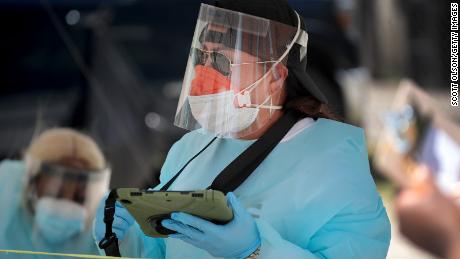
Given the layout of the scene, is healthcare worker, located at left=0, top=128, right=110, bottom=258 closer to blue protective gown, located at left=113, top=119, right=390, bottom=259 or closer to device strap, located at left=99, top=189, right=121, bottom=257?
device strap, located at left=99, top=189, right=121, bottom=257

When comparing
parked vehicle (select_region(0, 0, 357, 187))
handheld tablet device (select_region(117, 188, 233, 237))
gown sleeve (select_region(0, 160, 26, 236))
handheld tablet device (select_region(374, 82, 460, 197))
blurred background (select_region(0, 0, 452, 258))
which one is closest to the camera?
handheld tablet device (select_region(117, 188, 233, 237))

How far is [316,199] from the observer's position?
76.7 inches

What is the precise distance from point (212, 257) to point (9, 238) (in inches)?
46.0

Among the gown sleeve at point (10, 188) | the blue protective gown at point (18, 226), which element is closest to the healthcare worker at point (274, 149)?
the blue protective gown at point (18, 226)

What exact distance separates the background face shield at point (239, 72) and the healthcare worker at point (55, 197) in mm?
910

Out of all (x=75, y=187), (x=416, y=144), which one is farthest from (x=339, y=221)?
(x=75, y=187)

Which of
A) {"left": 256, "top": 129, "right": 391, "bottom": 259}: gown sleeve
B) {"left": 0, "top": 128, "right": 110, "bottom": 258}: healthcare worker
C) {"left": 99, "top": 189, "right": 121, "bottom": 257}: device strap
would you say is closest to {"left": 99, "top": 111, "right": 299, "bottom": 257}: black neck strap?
{"left": 99, "top": 189, "right": 121, "bottom": 257}: device strap

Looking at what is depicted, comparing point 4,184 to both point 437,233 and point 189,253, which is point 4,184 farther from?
point 437,233

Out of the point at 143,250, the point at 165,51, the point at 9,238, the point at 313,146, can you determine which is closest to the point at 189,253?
the point at 143,250

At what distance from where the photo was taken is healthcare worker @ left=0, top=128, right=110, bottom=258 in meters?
2.88

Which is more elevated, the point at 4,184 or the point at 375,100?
the point at 375,100

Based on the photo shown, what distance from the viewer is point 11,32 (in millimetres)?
3635

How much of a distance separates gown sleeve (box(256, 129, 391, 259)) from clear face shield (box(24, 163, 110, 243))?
1.13 meters

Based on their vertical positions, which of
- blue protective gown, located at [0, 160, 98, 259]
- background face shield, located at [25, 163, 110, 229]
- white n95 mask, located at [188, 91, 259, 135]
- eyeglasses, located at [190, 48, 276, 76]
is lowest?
blue protective gown, located at [0, 160, 98, 259]
